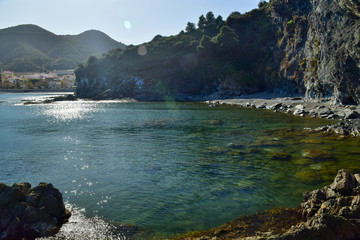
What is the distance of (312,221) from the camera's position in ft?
30.9

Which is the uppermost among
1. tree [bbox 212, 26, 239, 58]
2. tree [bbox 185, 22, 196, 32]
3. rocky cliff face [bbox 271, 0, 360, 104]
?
tree [bbox 185, 22, 196, 32]

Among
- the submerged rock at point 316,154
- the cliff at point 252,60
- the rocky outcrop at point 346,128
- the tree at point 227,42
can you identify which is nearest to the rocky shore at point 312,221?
the submerged rock at point 316,154

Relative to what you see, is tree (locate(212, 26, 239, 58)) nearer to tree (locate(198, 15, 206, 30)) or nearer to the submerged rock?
tree (locate(198, 15, 206, 30))

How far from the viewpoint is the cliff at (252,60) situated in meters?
49.2

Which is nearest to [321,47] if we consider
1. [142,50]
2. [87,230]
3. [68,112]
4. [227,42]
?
[227,42]

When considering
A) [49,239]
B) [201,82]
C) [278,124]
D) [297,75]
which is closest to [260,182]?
[49,239]

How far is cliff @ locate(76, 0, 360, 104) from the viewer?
161 ft

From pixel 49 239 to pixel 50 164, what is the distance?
13.6 m

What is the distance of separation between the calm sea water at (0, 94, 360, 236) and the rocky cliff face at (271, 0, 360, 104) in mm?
23631

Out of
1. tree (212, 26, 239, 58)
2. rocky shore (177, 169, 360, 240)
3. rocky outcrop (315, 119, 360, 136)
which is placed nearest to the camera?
rocky shore (177, 169, 360, 240)

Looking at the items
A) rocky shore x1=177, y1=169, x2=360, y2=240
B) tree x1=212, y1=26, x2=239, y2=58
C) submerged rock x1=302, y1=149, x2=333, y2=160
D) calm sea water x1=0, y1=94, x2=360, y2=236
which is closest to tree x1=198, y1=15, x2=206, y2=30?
tree x1=212, y1=26, x2=239, y2=58

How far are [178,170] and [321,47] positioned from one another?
186ft

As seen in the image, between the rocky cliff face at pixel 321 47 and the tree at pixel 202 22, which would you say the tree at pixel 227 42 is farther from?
the tree at pixel 202 22

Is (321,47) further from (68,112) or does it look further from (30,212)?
(68,112)
